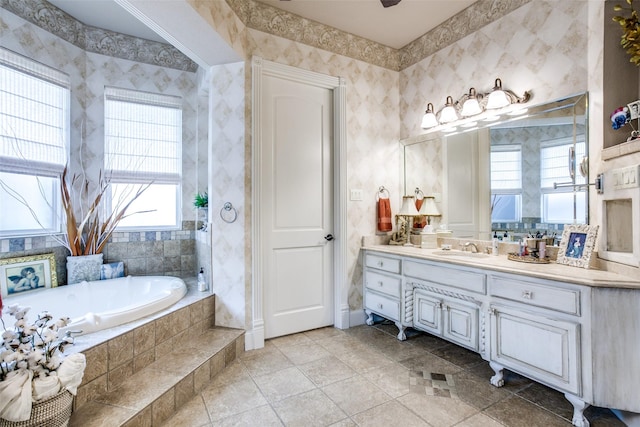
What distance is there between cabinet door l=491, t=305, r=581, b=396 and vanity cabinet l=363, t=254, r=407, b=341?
2.77ft

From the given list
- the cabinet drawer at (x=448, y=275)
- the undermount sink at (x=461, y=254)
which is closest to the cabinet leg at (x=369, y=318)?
the cabinet drawer at (x=448, y=275)

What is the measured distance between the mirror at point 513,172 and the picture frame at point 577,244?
4.1 inches

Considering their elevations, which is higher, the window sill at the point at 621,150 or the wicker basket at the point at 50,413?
the window sill at the point at 621,150

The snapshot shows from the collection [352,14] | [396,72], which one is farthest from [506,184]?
[352,14]

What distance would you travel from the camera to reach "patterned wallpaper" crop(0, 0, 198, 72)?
8.38 ft

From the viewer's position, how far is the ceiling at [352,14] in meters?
2.65

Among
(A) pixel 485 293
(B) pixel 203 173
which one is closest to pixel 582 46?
(A) pixel 485 293

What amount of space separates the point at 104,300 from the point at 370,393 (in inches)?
90.0

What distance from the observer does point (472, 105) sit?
259 cm

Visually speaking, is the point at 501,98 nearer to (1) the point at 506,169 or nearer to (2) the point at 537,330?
(1) the point at 506,169

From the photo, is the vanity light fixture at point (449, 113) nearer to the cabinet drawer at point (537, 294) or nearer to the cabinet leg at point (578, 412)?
the cabinet drawer at point (537, 294)

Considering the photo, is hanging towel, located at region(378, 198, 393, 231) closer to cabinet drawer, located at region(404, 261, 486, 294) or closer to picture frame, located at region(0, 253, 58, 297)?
cabinet drawer, located at region(404, 261, 486, 294)

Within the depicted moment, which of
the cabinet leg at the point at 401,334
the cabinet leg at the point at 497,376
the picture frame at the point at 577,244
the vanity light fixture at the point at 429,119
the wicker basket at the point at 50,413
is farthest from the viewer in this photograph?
the vanity light fixture at the point at 429,119

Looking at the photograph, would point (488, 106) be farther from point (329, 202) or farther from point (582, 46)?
point (329, 202)
